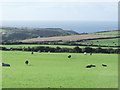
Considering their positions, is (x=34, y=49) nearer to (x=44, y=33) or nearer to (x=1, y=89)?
(x=1, y=89)

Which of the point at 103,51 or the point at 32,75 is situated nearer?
the point at 32,75

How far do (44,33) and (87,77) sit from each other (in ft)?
420

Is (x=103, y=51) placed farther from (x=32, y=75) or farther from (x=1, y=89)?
(x=1, y=89)

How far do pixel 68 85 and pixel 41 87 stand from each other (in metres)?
2.04

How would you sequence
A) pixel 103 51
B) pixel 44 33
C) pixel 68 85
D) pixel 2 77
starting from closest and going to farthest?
1. pixel 68 85
2. pixel 2 77
3. pixel 103 51
4. pixel 44 33

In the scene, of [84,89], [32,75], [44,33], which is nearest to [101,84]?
[84,89]

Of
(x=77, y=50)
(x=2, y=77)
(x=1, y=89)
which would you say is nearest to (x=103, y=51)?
(x=77, y=50)

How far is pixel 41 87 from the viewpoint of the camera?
61.7ft

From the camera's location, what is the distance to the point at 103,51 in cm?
4791

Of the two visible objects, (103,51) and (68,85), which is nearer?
(68,85)

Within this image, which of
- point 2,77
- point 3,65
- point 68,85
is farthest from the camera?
point 3,65

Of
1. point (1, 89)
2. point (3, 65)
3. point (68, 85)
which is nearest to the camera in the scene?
point (1, 89)

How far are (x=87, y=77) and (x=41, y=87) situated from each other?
18.5 feet

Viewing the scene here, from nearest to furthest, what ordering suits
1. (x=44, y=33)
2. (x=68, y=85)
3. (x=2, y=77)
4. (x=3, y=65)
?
(x=68, y=85), (x=2, y=77), (x=3, y=65), (x=44, y=33)
